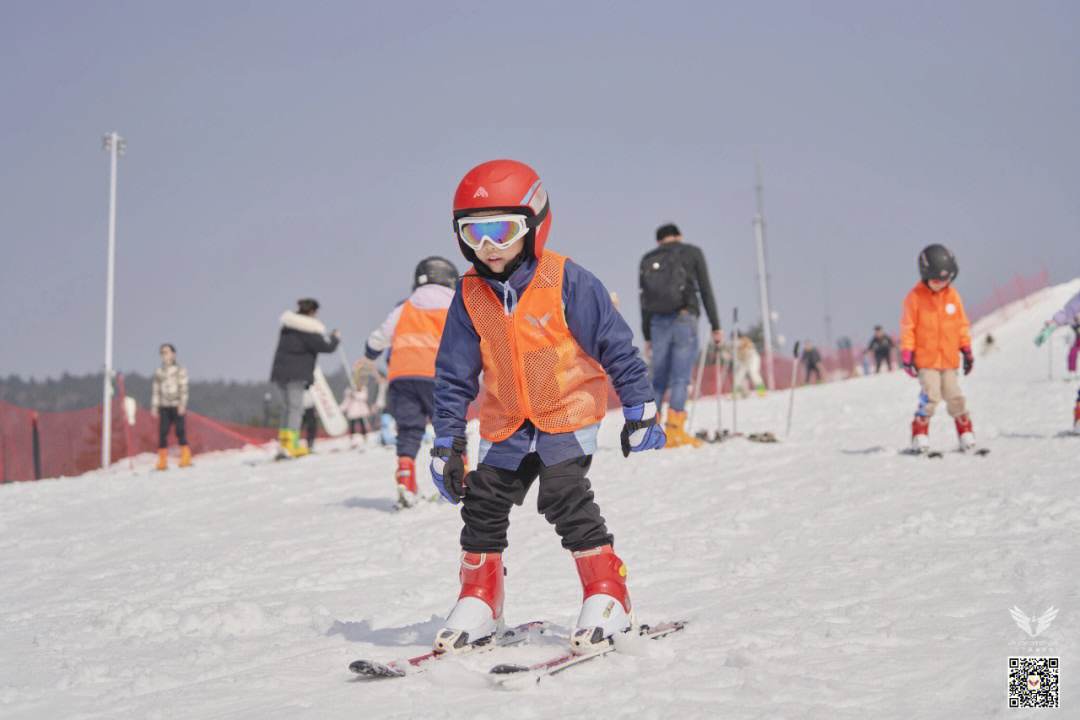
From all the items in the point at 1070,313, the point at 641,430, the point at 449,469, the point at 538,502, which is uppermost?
the point at 1070,313

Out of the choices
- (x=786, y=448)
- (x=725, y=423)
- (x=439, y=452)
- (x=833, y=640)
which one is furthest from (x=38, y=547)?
(x=725, y=423)

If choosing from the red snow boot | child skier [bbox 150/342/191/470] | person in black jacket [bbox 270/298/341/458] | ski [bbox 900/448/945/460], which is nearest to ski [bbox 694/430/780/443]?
ski [bbox 900/448/945/460]

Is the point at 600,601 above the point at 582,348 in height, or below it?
below

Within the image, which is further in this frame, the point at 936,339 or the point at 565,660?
the point at 936,339

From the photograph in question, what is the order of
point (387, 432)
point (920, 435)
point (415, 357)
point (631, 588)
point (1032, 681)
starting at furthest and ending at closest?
point (387, 432) → point (920, 435) → point (415, 357) → point (631, 588) → point (1032, 681)

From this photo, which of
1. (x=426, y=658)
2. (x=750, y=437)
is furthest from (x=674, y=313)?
(x=426, y=658)

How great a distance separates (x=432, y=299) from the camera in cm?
707

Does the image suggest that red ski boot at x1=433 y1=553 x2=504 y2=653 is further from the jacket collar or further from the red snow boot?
the jacket collar

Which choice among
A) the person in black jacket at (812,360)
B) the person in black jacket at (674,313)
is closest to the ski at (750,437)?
the person in black jacket at (674,313)

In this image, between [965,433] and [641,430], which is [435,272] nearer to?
[641,430]

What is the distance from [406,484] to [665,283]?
324cm


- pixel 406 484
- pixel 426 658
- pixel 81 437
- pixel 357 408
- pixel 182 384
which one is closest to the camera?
pixel 426 658

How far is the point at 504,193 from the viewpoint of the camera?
321cm

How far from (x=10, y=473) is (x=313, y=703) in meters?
13.3
